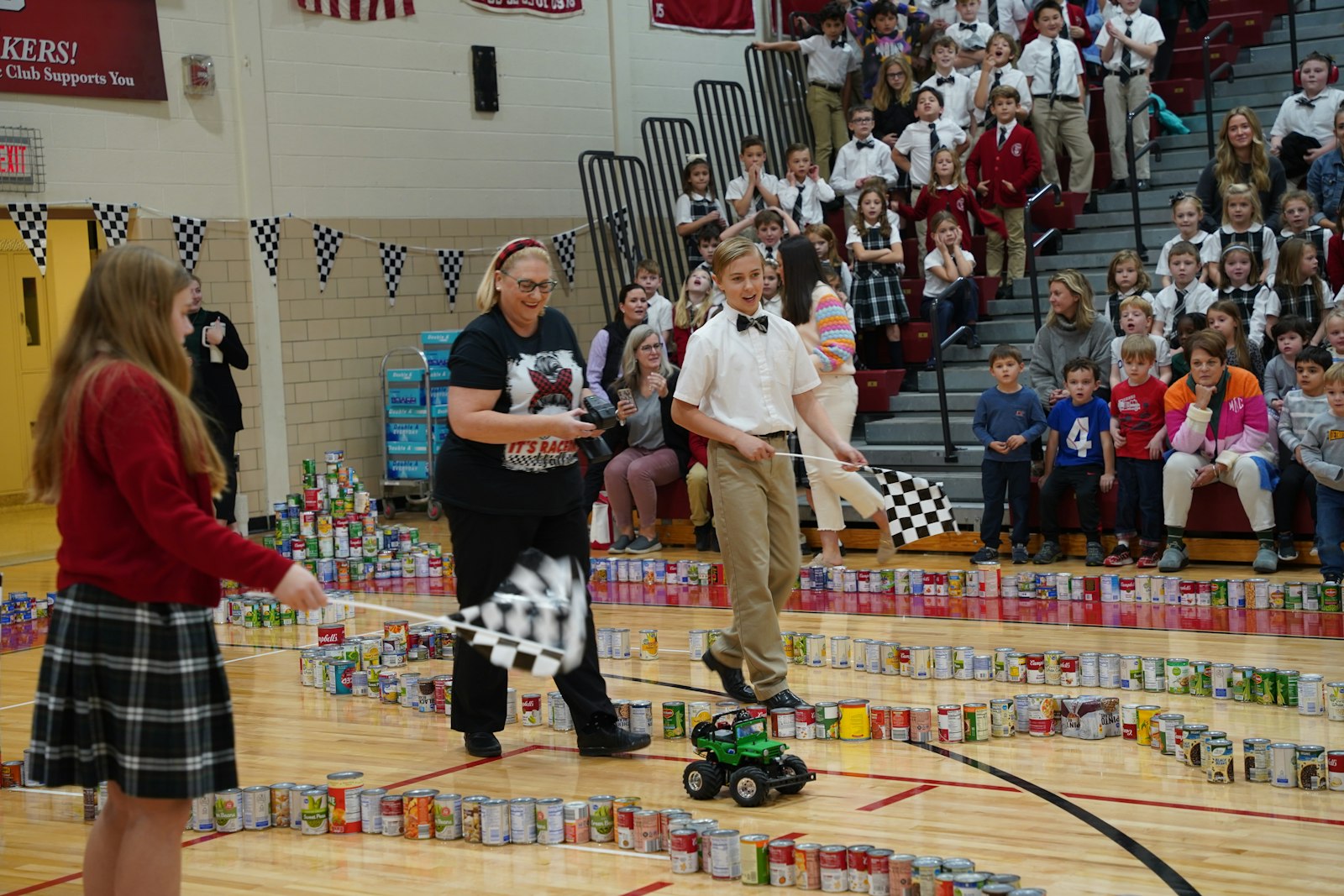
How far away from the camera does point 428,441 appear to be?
13547 mm

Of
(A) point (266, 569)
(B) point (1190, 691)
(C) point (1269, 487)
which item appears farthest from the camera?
(C) point (1269, 487)

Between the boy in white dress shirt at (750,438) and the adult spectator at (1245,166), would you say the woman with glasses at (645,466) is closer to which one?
the adult spectator at (1245,166)

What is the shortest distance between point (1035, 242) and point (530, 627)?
30.8ft

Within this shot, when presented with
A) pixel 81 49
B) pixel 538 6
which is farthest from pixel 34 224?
pixel 538 6

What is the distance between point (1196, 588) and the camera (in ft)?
28.6

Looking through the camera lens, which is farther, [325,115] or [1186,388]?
[325,115]

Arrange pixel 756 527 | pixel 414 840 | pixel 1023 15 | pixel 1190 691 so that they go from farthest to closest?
pixel 1023 15
pixel 1190 691
pixel 756 527
pixel 414 840

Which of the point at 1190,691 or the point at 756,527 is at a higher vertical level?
the point at 756,527

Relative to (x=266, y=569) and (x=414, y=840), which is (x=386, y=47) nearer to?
(x=414, y=840)

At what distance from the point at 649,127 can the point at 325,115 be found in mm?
3285

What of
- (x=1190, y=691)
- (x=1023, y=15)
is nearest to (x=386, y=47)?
(x=1023, y=15)

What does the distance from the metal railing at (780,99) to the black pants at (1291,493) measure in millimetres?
7354

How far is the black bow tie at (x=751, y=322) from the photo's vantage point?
6.38 m

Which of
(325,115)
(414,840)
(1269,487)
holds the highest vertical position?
(325,115)
